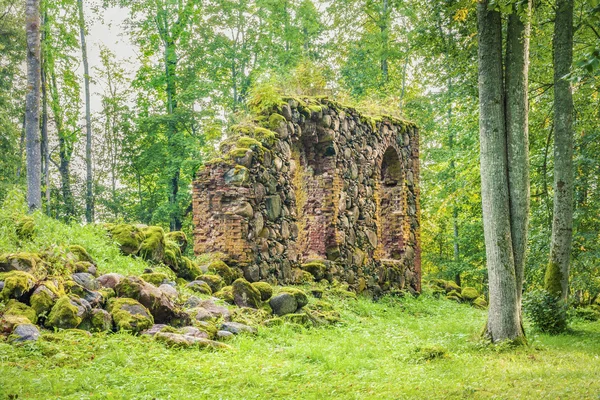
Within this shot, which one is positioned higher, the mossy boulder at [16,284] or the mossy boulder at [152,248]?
the mossy boulder at [152,248]

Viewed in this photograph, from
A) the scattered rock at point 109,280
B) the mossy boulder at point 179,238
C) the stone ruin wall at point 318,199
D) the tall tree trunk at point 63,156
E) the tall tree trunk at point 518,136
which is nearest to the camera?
the scattered rock at point 109,280

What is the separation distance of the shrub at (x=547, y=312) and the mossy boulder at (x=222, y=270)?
16.6 ft

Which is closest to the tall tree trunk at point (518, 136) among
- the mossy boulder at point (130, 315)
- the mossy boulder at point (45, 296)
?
the mossy boulder at point (130, 315)

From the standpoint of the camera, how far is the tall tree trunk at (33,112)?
38.6 ft

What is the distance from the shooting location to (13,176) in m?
20.8

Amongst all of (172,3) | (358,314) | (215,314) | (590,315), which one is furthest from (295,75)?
(172,3)

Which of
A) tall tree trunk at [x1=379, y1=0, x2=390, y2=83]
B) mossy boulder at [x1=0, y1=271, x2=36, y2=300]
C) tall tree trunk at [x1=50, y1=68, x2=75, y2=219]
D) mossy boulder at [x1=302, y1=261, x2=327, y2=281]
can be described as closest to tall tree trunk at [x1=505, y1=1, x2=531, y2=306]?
mossy boulder at [x1=302, y1=261, x2=327, y2=281]

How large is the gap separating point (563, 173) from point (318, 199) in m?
5.35

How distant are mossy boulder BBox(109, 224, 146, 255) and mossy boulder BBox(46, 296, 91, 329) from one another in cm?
299

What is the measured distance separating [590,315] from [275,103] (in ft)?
26.8

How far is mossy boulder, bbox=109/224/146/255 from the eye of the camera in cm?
888

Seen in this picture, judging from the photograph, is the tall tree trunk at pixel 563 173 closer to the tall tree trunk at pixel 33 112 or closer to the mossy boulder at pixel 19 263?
the mossy boulder at pixel 19 263

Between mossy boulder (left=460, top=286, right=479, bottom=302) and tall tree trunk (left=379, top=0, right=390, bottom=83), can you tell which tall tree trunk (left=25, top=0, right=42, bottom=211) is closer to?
mossy boulder (left=460, top=286, right=479, bottom=302)

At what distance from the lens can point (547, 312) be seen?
8.63 meters
